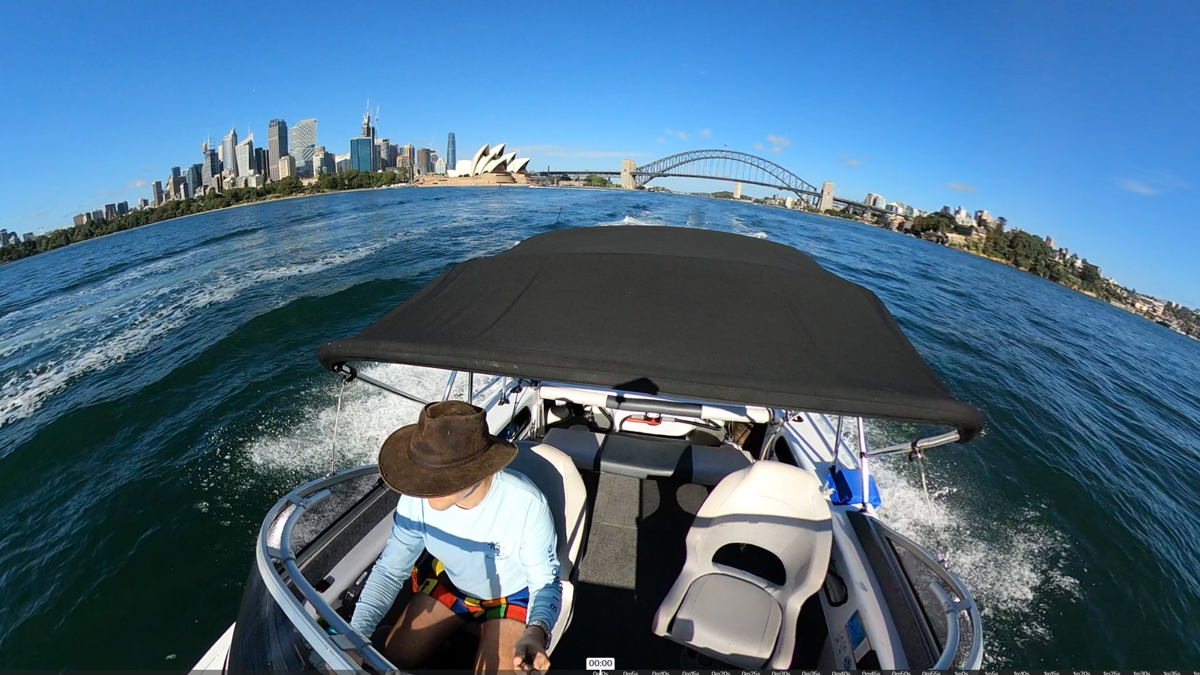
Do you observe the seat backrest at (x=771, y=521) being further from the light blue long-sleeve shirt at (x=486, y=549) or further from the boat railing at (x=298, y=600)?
the boat railing at (x=298, y=600)

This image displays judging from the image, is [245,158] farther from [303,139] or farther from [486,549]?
[486,549]

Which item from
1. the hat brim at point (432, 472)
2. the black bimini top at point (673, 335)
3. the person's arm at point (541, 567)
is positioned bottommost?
the person's arm at point (541, 567)

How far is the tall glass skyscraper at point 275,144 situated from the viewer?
4560 inches

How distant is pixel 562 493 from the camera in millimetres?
2598

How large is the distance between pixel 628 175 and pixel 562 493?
111336 millimetres

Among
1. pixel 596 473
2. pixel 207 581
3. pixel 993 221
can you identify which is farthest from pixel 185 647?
pixel 993 221

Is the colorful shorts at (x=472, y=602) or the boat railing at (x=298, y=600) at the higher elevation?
the boat railing at (x=298, y=600)

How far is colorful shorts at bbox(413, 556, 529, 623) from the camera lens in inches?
82.7

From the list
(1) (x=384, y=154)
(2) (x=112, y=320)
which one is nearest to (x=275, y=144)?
(1) (x=384, y=154)

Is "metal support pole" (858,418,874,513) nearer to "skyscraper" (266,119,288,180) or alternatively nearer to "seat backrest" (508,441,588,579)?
"seat backrest" (508,441,588,579)

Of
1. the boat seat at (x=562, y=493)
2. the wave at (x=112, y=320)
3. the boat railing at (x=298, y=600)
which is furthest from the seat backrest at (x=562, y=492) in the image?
the wave at (x=112, y=320)

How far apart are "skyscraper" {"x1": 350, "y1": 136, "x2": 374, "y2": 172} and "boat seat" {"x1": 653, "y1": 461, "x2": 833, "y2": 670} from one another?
151 m

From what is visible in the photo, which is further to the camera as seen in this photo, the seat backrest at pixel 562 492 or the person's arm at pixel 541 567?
the seat backrest at pixel 562 492

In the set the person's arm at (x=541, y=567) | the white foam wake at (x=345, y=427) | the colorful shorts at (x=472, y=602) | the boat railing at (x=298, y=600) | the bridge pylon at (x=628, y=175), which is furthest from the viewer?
the bridge pylon at (x=628, y=175)
